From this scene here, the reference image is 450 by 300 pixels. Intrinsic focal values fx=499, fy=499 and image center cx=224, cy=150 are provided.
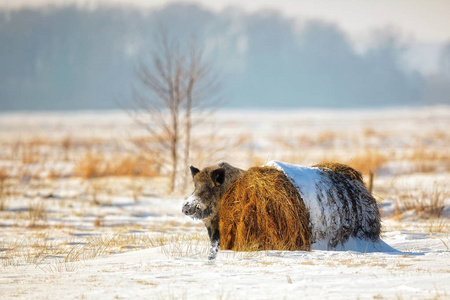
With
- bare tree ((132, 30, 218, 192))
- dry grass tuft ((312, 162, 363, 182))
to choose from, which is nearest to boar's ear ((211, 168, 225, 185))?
dry grass tuft ((312, 162, 363, 182))

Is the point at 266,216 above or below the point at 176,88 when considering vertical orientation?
below

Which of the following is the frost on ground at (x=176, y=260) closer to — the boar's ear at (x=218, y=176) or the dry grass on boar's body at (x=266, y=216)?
the dry grass on boar's body at (x=266, y=216)

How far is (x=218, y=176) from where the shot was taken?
6.46 metres

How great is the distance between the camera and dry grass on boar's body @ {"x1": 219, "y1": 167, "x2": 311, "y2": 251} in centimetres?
638

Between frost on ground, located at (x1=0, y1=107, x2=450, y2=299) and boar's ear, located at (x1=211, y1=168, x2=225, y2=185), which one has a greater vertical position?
boar's ear, located at (x1=211, y1=168, x2=225, y2=185)

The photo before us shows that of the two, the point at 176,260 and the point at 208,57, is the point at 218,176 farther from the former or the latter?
the point at 208,57

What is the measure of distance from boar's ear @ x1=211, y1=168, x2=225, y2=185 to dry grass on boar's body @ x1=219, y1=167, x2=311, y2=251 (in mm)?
271

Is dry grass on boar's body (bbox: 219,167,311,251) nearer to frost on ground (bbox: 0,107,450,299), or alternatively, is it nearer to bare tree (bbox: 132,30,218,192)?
frost on ground (bbox: 0,107,450,299)

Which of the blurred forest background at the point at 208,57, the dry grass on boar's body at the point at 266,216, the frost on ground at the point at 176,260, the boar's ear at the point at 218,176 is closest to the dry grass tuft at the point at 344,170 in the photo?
the frost on ground at the point at 176,260

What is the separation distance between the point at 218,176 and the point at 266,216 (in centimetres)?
80

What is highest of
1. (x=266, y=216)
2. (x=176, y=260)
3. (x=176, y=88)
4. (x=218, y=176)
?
(x=176, y=88)

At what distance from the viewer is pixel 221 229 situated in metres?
6.65

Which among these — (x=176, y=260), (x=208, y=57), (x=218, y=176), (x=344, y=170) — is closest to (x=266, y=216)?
(x=218, y=176)

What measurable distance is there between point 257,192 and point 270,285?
1.72m
